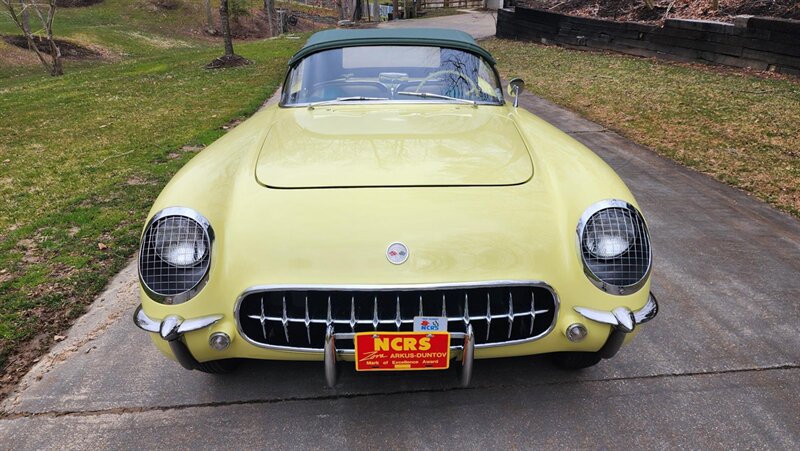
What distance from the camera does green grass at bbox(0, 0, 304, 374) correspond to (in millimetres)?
3365

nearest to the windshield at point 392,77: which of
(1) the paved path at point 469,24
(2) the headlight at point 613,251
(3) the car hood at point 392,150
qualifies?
(3) the car hood at point 392,150

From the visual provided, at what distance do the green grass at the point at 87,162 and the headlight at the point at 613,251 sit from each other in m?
2.76

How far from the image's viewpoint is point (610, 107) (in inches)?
318

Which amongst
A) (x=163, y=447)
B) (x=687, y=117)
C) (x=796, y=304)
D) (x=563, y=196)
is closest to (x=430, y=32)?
(x=563, y=196)

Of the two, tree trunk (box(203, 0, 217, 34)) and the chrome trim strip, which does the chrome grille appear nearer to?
the chrome trim strip

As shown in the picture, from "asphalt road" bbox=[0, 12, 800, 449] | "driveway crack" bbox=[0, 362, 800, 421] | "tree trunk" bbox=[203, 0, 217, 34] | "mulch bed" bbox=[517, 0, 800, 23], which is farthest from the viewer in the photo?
"tree trunk" bbox=[203, 0, 217, 34]

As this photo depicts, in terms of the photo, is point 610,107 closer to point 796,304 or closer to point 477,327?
point 796,304

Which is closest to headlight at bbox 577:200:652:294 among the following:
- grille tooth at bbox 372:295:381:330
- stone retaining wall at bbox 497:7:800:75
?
grille tooth at bbox 372:295:381:330

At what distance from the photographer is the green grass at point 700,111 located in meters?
5.29

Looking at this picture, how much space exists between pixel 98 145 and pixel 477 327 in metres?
6.38

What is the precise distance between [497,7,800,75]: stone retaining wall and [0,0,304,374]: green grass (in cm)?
775

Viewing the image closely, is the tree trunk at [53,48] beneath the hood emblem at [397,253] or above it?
beneath

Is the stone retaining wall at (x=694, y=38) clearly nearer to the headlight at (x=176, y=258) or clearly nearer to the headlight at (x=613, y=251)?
the headlight at (x=613, y=251)

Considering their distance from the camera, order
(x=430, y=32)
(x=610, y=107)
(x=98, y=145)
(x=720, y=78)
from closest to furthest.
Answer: (x=430, y=32) → (x=98, y=145) → (x=610, y=107) → (x=720, y=78)
